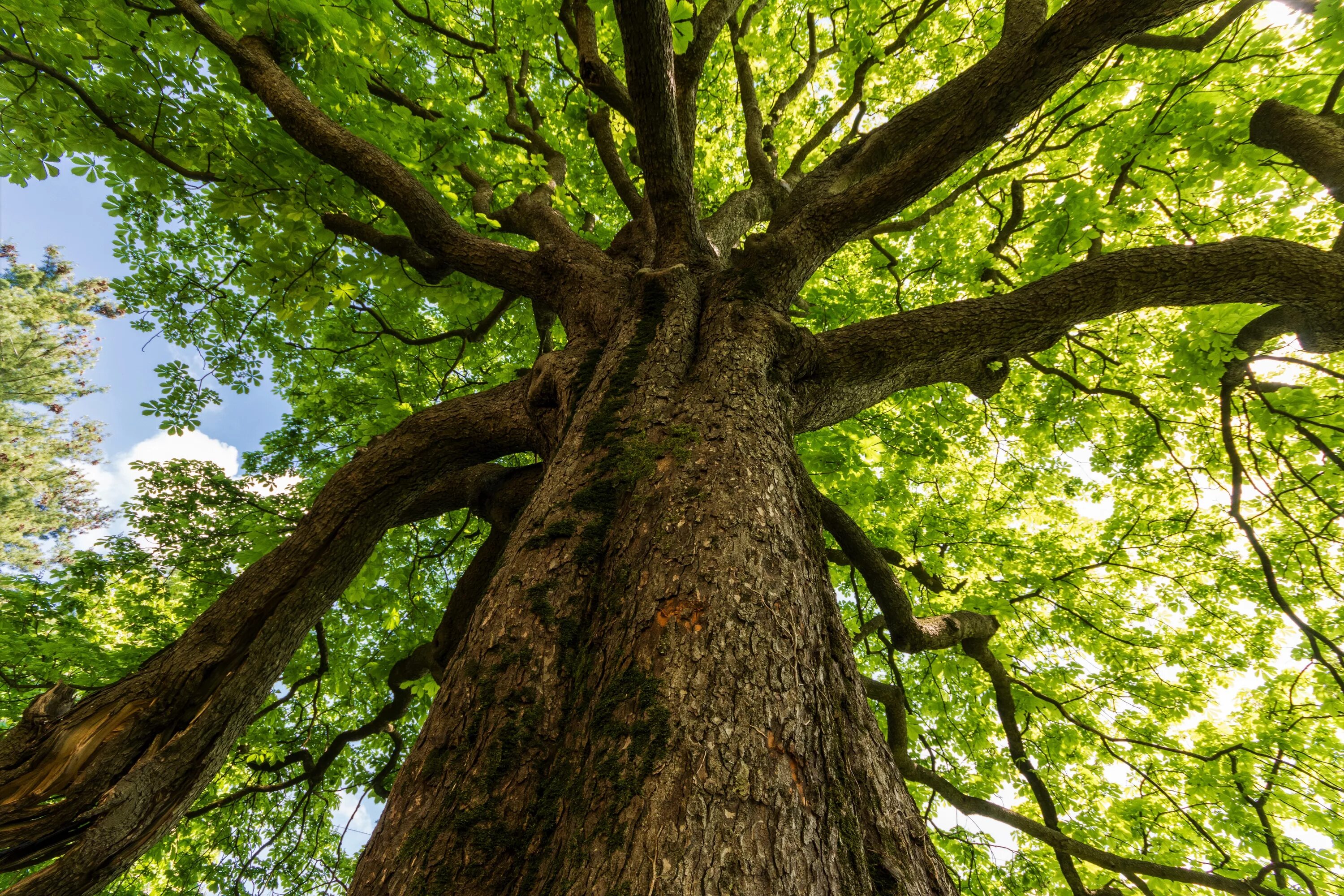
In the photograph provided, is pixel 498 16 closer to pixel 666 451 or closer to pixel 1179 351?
pixel 666 451

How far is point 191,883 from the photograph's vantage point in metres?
5.08

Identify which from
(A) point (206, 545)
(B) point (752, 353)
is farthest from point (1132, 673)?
(A) point (206, 545)

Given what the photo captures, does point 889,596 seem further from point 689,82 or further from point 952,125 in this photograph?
point 689,82

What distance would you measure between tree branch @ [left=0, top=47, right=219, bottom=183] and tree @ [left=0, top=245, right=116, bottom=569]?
36521 millimetres

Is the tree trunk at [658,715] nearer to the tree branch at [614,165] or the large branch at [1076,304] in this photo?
the large branch at [1076,304]

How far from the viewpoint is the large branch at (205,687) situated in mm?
1946

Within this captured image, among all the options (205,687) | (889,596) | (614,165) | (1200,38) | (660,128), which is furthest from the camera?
(614,165)

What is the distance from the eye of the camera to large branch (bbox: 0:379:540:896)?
1946 millimetres

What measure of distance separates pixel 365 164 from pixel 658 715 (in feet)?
13.2

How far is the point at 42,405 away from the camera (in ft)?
96.9

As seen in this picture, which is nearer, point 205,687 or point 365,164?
point 205,687

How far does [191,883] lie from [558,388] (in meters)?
6.58

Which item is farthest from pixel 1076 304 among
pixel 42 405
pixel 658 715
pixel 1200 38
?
pixel 42 405

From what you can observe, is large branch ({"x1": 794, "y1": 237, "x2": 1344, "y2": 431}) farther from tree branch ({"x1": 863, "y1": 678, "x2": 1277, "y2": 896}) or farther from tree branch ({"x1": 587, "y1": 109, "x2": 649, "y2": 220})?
tree branch ({"x1": 587, "y1": 109, "x2": 649, "y2": 220})
